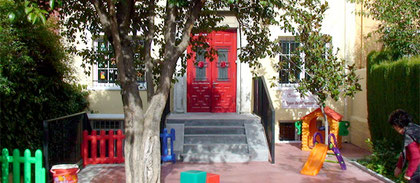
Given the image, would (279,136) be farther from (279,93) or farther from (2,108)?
(2,108)

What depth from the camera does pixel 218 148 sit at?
9.29 m

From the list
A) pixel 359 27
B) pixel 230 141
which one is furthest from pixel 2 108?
pixel 359 27

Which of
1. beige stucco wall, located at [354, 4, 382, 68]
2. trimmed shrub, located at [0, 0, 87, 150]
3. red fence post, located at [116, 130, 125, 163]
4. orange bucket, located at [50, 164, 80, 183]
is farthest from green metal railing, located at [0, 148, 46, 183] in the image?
beige stucco wall, located at [354, 4, 382, 68]

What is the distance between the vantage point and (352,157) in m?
9.72

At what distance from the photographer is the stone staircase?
9.03m

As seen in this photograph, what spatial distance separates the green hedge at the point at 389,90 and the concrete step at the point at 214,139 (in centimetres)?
323

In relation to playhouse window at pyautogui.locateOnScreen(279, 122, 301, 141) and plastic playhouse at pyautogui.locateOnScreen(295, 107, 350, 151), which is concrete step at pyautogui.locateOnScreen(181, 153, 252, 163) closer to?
plastic playhouse at pyautogui.locateOnScreen(295, 107, 350, 151)

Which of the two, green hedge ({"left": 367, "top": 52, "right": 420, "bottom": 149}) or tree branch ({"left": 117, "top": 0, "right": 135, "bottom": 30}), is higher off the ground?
tree branch ({"left": 117, "top": 0, "right": 135, "bottom": 30})

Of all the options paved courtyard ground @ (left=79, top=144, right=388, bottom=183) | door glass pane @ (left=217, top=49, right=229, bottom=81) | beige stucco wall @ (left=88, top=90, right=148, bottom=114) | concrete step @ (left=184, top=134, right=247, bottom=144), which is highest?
door glass pane @ (left=217, top=49, right=229, bottom=81)

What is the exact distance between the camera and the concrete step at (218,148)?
30.3 ft

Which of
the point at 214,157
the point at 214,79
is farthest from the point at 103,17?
the point at 214,79

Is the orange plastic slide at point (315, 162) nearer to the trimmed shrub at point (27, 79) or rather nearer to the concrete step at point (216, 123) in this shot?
the concrete step at point (216, 123)

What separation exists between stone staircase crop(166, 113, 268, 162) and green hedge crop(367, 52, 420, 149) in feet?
8.98

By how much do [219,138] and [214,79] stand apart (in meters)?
2.79
